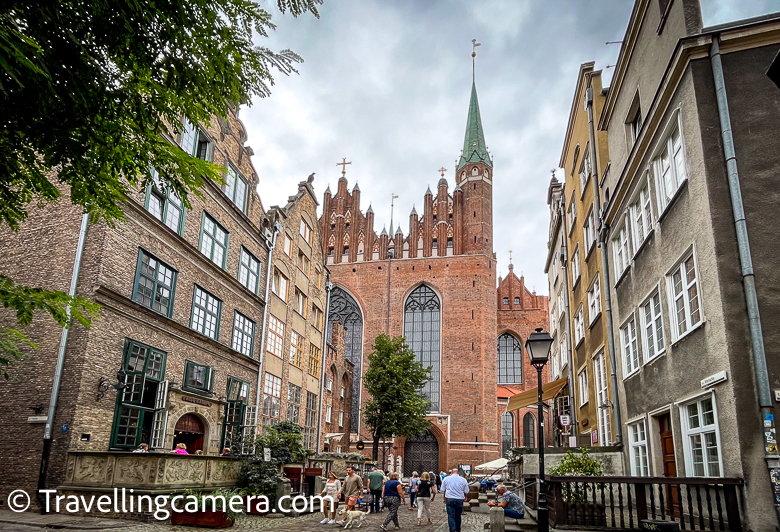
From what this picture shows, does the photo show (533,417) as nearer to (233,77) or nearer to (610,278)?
(610,278)

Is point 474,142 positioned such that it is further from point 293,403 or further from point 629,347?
point 629,347

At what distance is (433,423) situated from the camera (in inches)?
1895

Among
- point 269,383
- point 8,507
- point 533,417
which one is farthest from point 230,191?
point 533,417

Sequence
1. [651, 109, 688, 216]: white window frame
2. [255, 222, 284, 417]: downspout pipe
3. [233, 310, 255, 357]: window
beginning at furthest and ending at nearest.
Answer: [255, 222, 284, 417]: downspout pipe, [233, 310, 255, 357]: window, [651, 109, 688, 216]: white window frame

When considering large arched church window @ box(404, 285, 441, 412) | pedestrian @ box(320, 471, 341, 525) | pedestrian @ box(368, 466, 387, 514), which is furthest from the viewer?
large arched church window @ box(404, 285, 441, 412)

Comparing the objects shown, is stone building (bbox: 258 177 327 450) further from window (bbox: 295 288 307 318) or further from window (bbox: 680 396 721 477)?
window (bbox: 680 396 721 477)

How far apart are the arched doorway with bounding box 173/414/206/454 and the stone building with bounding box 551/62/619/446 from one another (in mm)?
11904

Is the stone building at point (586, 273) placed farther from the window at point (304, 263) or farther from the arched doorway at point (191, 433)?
the window at point (304, 263)

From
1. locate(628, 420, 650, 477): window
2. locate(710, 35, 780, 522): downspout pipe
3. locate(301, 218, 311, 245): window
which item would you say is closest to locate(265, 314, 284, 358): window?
locate(301, 218, 311, 245): window

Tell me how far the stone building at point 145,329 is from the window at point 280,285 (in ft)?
8.72

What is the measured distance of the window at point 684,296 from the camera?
10.1m

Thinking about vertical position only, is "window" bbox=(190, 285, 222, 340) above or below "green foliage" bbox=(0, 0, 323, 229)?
above

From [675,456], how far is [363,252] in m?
44.2

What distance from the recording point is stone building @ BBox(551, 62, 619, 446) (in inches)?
695
